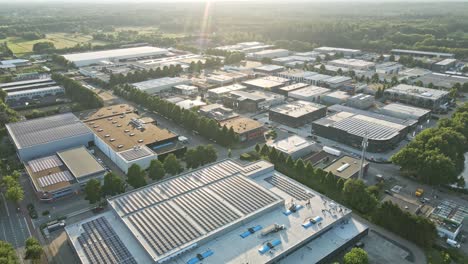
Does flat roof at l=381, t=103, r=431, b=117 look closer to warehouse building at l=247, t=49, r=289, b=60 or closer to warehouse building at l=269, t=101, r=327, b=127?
warehouse building at l=269, t=101, r=327, b=127

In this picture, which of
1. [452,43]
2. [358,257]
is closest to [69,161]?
[358,257]

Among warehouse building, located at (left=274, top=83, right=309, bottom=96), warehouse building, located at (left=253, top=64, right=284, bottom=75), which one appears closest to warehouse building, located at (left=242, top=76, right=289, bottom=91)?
warehouse building, located at (left=274, top=83, right=309, bottom=96)

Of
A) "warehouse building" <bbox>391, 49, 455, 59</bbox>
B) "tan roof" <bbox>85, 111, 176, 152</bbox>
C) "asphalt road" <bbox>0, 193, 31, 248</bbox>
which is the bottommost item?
"asphalt road" <bbox>0, 193, 31, 248</bbox>

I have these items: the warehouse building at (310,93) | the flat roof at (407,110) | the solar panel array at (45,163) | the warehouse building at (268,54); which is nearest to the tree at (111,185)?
the solar panel array at (45,163)

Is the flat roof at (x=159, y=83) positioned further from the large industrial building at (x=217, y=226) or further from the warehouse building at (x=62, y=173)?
the large industrial building at (x=217, y=226)

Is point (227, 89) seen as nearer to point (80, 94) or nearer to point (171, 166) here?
point (80, 94)

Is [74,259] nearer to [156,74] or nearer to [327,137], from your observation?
[327,137]
